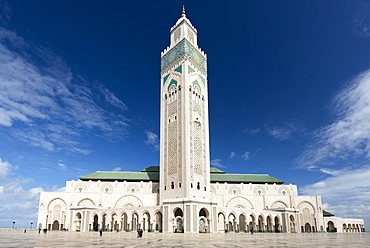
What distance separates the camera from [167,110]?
43000mm

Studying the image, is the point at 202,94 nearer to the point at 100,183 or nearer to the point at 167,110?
the point at 167,110

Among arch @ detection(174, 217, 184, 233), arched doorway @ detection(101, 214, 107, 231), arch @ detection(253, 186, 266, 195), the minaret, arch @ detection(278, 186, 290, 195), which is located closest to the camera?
arch @ detection(174, 217, 184, 233)

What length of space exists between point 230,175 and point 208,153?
10.5 metres

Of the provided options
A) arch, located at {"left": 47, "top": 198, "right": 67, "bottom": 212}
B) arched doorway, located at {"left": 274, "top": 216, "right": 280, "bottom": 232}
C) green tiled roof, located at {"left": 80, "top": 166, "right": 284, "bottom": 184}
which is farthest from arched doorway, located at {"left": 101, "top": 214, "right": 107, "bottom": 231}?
arched doorway, located at {"left": 274, "top": 216, "right": 280, "bottom": 232}

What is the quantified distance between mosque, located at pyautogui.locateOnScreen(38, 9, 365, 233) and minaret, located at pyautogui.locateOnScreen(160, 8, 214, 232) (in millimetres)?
134

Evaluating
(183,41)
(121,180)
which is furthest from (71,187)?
(183,41)

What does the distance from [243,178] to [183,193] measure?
676 inches

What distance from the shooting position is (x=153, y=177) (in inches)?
1850

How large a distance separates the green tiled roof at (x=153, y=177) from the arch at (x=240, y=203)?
342 cm

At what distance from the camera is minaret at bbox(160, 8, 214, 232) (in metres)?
36.8

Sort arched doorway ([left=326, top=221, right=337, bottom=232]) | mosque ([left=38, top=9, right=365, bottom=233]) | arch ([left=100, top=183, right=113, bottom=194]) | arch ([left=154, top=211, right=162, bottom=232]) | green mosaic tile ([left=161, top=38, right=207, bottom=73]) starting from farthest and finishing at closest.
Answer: arched doorway ([left=326, top=221, right=337, bottom=232]), arch ([left=100, top=183, right=113, bottom=194]), green mosaic tile ([left=161, top=38, right=207, bottom=73]), mosque ([left=38, top=9, right=365, bottom=233]), arch ([left=154, top=211, right=162, bottom=232])

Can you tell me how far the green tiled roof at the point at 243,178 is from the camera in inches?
1871

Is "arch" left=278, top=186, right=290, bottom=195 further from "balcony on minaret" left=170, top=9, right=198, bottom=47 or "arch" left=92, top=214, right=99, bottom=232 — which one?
A: "arch" left=92, top=214, right=99, bottom=232

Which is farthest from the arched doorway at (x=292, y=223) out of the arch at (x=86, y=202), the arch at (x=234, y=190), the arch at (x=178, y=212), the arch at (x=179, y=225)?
the arch at (x=86, y=202)
